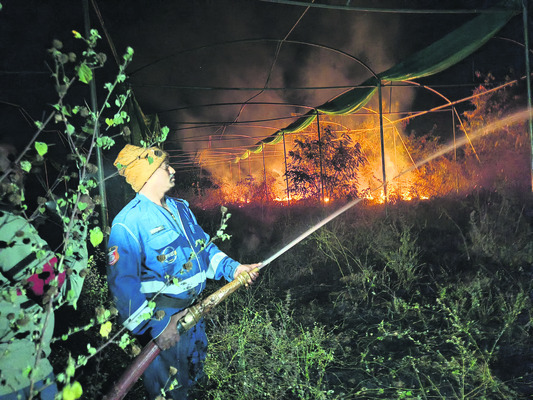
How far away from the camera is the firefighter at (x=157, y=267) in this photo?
1.69m

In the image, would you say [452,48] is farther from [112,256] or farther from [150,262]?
[112,256]

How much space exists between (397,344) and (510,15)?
4448mm

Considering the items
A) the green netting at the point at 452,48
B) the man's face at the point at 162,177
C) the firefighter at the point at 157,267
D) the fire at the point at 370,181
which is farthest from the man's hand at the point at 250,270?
the fire at the point at 370,181

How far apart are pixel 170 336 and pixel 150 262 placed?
0.45 meters

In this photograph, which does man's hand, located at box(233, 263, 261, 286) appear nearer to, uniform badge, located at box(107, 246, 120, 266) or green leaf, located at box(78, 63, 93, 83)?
uniform badge, located at box(107, 246, 120, 266)

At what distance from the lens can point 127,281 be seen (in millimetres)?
1698

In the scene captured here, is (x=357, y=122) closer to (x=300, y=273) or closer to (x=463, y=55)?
(x=463, y=55)

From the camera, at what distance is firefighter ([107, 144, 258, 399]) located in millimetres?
1688

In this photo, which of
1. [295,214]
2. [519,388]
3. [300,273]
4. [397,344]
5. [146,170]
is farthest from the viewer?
[295,214]

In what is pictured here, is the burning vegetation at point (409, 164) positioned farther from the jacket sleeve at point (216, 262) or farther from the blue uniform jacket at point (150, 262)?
the blue uniform jacket at point (150, 262)

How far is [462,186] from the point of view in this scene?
1034 cm

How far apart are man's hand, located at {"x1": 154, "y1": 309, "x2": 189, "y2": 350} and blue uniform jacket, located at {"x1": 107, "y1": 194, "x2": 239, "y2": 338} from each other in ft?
0.11

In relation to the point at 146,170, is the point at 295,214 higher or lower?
lower

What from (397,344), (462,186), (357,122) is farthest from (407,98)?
(397,344)
